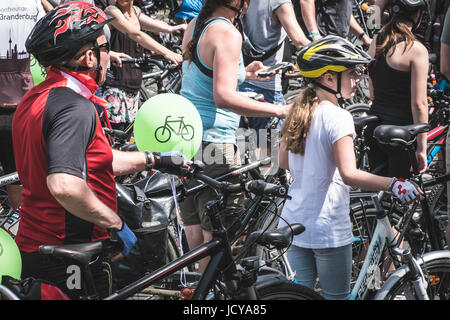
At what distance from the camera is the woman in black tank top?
4.36 m

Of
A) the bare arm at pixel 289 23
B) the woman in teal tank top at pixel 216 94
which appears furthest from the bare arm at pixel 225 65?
the bare arm at pixel 289 23

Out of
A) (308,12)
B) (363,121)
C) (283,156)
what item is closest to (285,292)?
(283,156)

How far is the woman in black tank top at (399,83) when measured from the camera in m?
4.36

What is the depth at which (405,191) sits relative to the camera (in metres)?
3.17

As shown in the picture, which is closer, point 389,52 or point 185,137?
point 185,137

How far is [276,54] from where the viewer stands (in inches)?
222

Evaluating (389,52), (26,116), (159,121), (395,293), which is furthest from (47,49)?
(389,52)

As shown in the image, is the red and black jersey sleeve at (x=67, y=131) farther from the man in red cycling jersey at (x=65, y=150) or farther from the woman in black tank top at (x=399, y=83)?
the woman in black tank top at (x=399, y=83)

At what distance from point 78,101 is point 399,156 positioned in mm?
2576

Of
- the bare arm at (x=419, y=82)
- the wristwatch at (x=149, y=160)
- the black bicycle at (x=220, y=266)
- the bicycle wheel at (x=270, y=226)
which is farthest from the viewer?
the bare arm at (x=419, y=82)

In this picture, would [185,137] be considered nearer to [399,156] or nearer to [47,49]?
[47,49]

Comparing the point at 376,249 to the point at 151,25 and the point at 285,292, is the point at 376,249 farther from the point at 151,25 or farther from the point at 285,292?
the point at 151,25

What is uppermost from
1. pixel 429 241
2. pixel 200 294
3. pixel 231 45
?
pixel 231 45

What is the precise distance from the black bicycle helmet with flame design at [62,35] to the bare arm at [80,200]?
56 centimetres
